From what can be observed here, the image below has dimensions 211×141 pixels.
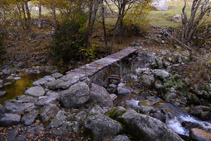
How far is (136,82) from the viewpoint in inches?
311

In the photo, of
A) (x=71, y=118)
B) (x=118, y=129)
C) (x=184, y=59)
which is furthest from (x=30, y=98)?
(x=184, y=59)

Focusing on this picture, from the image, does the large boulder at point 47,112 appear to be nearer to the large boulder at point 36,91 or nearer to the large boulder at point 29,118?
the large boulder at point 29,118

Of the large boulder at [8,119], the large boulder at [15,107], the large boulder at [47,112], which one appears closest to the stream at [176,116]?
the large boulder at [47,112]

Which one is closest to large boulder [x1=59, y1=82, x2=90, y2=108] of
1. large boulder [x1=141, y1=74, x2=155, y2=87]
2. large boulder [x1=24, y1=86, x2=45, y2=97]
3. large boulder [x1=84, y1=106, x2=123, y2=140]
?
large boulder [x1=24, y1=86, x2=45, y2=97]

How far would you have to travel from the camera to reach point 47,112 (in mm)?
3293

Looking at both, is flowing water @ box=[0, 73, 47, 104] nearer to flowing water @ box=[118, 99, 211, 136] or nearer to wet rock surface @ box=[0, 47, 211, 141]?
wet rock surface @ box=[0, 47, 211, 141]

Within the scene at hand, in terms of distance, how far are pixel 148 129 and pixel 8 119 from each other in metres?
2.87

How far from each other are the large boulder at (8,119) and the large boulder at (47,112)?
1.56ft

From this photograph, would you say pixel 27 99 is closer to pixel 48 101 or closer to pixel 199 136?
pixel 48 101

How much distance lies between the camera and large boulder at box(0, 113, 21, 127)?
9.50 feet

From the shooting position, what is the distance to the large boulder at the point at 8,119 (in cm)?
290

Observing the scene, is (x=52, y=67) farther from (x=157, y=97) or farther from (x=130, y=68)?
(x=157, y=97)

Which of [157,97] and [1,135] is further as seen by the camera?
[157,97]

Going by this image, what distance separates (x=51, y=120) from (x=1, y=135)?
95 cm
